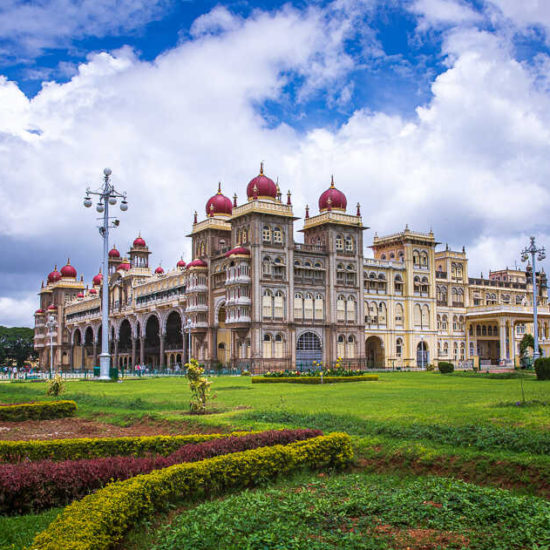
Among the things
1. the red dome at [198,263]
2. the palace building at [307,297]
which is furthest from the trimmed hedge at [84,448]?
the red dome at [198,263]

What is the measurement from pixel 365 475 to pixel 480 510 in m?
3.36

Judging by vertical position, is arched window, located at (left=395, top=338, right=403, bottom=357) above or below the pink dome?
below

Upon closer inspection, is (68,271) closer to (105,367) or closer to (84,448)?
(105,367)

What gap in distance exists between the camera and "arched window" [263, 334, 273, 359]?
61219 mm

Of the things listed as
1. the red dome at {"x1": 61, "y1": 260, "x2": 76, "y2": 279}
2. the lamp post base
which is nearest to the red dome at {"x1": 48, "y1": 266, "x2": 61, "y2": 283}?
the red dome at {"x1": 61, "y1": 260, "x2": 76, "y2": 279}

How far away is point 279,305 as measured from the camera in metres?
62.9

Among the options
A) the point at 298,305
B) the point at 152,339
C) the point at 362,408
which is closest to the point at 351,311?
the point at 298,305

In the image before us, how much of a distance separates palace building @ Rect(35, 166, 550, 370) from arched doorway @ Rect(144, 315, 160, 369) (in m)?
0.19

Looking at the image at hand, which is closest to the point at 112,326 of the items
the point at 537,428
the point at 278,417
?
the point at 278,417

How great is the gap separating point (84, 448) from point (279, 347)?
163 ft

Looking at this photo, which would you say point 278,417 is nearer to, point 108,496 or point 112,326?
point 108,496

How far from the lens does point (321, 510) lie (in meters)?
9.40

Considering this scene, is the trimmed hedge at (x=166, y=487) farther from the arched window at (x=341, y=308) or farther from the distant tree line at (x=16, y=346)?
the distant tree line at (x=16, y=346)

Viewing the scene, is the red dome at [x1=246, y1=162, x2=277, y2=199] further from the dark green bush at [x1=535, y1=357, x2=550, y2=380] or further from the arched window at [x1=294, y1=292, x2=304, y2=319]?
the dark green bush at [x1=535, y1=357, x2=550, y2=380]
